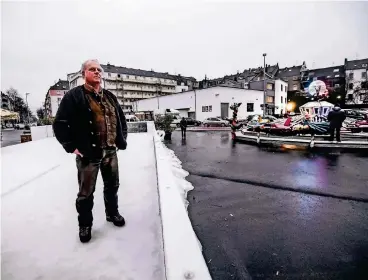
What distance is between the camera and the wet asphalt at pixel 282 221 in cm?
229

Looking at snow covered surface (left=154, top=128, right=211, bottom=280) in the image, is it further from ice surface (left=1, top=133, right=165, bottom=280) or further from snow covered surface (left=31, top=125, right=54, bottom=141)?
snow covered surface (left=31, top=125, right=54, bottom=141)

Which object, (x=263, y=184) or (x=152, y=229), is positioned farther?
(x=263, y=184)

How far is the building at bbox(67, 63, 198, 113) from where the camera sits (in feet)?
211

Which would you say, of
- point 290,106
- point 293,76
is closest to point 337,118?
point 290,106

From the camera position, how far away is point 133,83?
69.5 m

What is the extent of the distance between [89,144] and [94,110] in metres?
0.35

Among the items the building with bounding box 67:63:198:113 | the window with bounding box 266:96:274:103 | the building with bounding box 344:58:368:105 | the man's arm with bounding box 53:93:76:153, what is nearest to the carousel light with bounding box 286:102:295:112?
the window with bounding box 266:96:274:103

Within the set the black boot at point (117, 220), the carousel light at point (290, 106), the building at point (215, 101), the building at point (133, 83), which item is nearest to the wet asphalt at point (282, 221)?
the black boot at point (117, 220)

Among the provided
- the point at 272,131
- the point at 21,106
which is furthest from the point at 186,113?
the point at 21,106

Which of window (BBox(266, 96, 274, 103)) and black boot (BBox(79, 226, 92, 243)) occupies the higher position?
window (BBox(266, 96, 274, 103))

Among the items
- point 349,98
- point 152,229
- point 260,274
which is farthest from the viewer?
point 349,98

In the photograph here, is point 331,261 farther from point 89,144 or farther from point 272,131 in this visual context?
point 272,131

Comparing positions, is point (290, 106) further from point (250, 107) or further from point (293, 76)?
point (293, 76)

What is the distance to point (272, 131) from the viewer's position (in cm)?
1552
